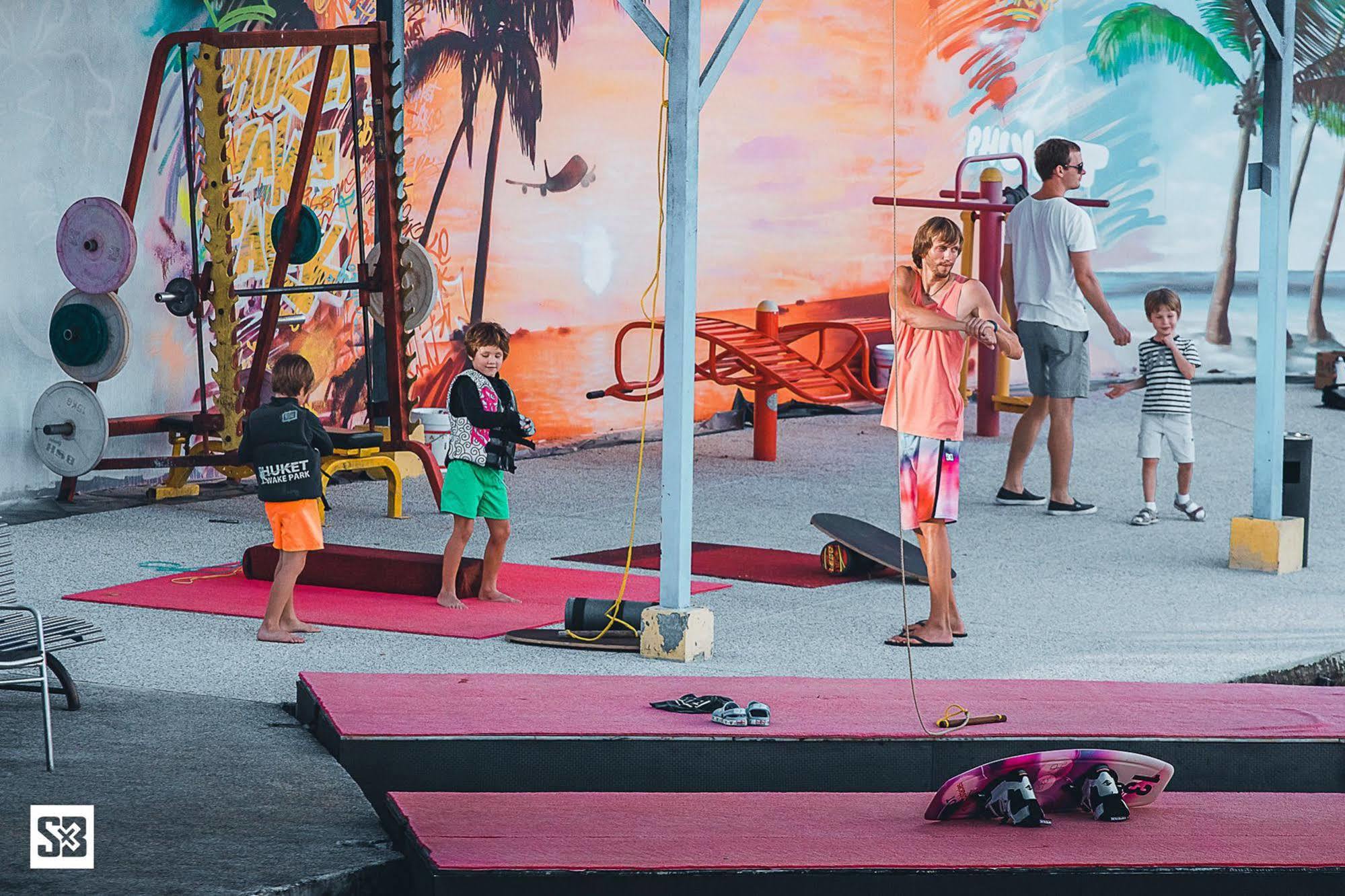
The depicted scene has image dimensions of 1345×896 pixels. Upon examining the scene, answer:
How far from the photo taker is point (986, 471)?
11852mm

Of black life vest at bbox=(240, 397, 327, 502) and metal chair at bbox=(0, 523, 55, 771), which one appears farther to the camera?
black life vest at bbox=(240, 397, 327, 502)

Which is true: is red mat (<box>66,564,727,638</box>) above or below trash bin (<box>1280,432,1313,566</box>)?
below

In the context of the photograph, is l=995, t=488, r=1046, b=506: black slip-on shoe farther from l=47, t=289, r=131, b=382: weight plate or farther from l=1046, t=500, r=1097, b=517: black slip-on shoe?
l=47, t=289, r=131, b=382: weight plate

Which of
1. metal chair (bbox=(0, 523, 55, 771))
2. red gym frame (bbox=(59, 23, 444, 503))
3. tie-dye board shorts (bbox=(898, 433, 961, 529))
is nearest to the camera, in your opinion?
metal chair (bbox=(0, 523, 55, 771))

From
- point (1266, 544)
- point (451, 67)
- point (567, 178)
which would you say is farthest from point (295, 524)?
point (567, 178)

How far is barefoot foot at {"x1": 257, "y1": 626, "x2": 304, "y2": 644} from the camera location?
669cm

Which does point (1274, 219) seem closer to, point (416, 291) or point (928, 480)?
point (928, 480)

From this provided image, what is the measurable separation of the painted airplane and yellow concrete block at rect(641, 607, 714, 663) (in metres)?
6.53

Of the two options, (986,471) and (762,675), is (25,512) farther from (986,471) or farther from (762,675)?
(986,471)

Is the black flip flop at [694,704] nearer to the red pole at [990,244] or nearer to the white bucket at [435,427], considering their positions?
the white bucket at [435,427]

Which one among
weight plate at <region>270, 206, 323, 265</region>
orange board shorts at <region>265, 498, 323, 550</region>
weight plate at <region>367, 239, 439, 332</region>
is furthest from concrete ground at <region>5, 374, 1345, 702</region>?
weight plate at <region>270, 206, 323, 265</region>

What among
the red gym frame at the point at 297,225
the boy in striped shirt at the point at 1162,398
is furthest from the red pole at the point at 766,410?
the red gym frame at the point at 297,225

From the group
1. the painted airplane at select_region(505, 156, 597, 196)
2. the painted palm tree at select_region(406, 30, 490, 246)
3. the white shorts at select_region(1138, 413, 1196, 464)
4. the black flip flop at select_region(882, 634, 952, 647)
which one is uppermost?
the painted palm tree at select_region(406, 30, 490, 246)

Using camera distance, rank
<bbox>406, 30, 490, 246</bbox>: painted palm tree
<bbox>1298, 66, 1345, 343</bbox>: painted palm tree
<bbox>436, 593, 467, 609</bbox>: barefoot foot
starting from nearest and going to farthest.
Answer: <bbox>436, 593, 467, 609</bbox>: barefoot foot → <bbox>406, 30, 490, 246</bbox>: painted palm tree → <bbox>1298, 66, 1345, 343</bbox>: painted palm tree
